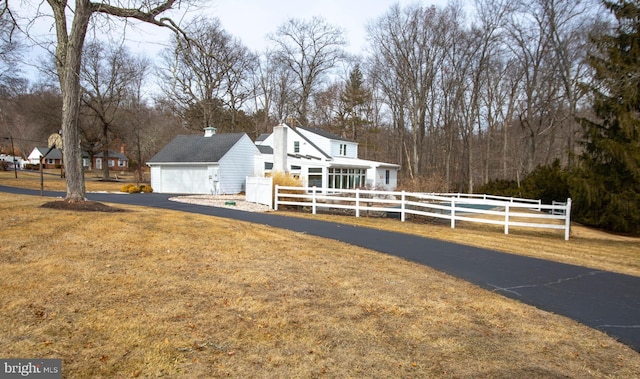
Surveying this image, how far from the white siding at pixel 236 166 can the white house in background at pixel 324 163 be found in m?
1.01

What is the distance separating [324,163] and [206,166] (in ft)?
28.6

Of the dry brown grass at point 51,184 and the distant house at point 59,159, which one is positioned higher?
the distant house at point 59,159

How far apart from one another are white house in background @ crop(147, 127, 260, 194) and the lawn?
2083cm

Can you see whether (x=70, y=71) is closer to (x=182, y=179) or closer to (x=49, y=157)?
(x=182, y=179)

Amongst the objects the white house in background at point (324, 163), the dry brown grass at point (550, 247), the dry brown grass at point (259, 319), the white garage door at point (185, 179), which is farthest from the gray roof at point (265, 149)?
the dry brown grass at point (259, 319)

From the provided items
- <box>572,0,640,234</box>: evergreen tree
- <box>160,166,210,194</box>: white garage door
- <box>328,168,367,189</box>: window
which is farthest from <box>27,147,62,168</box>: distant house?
<box>572,0,640,234</box>: evergreen tree

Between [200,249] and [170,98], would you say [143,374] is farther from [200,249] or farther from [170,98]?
[170,98]

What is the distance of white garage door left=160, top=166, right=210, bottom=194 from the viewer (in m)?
29.2

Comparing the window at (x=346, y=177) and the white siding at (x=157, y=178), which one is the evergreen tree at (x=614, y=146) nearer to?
the window at (x=346, y=177)

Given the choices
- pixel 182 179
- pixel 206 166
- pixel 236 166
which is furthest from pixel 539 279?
pixel 182 179

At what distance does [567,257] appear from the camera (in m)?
9.47

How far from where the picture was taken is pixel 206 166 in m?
28.9

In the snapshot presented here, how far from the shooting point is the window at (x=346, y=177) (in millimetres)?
31297

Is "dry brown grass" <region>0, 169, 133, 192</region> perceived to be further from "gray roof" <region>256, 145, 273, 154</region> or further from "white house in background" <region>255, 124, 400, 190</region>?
"white house in background" <region>255, 124, 400, 190</region>
